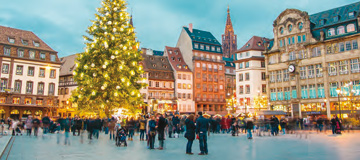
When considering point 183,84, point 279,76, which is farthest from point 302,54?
point 183,84

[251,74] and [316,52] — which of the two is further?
[251,74]

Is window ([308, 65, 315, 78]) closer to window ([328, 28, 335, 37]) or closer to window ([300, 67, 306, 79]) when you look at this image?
window ([300, 67, 306, 79])

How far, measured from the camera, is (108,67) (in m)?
27.7

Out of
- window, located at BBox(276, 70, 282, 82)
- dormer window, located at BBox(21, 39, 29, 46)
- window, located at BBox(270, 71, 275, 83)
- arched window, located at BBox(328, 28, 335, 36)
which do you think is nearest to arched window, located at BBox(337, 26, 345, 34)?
arched window, located at BBox(328, 28, 335, 36)

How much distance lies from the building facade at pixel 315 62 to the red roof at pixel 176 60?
21644 mm

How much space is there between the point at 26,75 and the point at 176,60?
33.9 m

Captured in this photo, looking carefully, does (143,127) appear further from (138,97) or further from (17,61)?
(17,61)

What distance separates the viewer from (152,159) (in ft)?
33.6

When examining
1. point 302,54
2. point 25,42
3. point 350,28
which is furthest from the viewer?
point 25,42

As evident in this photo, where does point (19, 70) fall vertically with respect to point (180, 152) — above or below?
above

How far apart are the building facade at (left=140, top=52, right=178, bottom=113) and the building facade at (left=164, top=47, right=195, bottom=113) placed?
1.15 m

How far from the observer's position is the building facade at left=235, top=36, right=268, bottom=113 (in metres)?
63.1

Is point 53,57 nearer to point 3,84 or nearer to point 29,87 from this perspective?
point 29,87

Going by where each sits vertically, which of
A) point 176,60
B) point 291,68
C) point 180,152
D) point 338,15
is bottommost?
point 180,152
